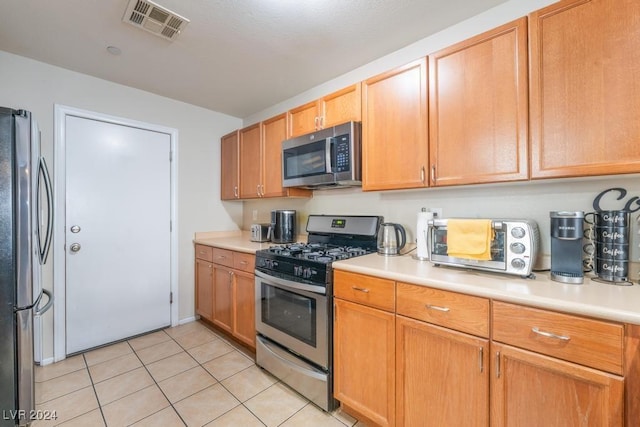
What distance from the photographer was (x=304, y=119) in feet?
7.72

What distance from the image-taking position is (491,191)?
5.47ft

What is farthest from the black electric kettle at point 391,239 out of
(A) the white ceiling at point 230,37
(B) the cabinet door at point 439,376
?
(A) the white ceiling at point 230,37

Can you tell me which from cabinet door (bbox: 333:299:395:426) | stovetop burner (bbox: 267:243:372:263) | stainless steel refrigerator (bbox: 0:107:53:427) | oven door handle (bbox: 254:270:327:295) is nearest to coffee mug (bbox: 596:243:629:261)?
cabinet door (bbox: 333:299:395:426)

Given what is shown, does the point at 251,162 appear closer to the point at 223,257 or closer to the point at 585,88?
the point at 223,257

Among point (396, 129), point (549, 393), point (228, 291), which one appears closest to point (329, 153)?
point (396, 129)

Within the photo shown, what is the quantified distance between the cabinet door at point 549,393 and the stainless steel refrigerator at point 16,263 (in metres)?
2.26

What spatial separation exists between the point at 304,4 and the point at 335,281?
5.26 ft

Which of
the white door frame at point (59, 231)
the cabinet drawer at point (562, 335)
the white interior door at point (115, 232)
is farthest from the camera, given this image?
the white interior door at point (115, 232)

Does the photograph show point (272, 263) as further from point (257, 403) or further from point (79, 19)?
point (79, 19)

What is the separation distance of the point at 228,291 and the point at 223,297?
12 centimetres

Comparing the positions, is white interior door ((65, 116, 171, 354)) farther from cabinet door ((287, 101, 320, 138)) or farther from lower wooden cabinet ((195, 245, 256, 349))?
cabinet door ((287, 101, 320, 138))

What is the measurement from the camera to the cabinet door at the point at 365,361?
1429 mm

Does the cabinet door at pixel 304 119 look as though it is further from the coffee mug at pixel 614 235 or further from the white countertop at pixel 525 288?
the coffee mug at pixel 614 235

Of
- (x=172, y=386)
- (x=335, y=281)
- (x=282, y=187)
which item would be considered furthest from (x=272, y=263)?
(x=172, y=386)
